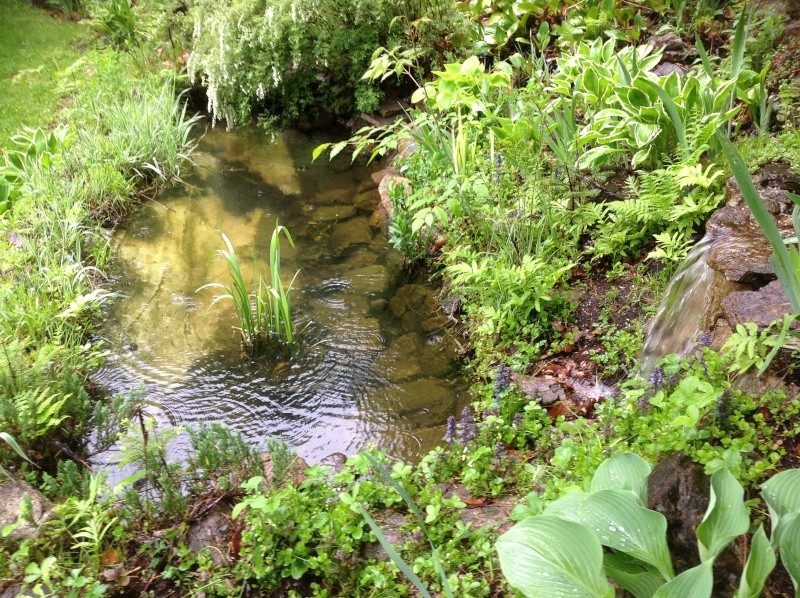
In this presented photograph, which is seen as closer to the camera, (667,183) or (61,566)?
(61,566)

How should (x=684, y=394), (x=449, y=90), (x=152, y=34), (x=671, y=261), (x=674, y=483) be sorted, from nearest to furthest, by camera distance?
(x=674, y=483), (x=684, y=394), (x=671, y=261), (x=449, y=90), (x=152, y=34)

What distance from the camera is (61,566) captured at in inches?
80.6

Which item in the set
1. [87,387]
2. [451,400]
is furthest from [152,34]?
[451,400]

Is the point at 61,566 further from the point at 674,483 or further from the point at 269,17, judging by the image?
the point at 269,17

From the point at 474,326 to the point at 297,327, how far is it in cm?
126

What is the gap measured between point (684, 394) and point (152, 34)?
8548 mm

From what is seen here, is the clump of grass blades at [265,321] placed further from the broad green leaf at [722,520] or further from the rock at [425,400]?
the broad green leaf at [722,520]

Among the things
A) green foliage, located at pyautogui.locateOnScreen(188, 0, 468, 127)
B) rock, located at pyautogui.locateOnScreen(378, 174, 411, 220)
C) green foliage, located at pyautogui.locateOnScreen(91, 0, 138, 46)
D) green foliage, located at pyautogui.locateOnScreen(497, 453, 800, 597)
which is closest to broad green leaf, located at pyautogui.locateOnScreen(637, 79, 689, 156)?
rock, located at pyautogui.locateOnScreen(378, 174, 411, 220)

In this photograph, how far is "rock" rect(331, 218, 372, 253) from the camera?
493 cm

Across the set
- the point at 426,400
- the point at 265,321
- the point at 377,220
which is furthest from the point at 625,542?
the point at 377,220

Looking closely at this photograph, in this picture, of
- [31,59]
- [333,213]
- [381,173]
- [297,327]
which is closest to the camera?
[297,327]

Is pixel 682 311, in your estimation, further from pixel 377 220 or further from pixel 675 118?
pixel 377 220

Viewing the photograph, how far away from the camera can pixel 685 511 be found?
1.62 metres

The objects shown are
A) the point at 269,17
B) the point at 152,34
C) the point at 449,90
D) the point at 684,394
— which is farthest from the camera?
the point at 152,34
